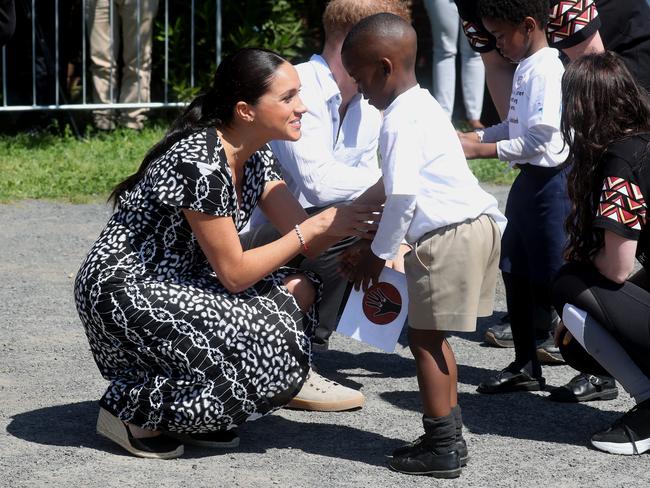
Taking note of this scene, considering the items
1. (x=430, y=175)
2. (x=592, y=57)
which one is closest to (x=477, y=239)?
(x=430, y=175)

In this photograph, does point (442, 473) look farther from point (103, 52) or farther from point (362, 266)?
point (103, 52)

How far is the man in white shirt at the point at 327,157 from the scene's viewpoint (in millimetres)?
4367

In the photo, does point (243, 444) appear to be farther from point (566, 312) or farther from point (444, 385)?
point (566, 312)

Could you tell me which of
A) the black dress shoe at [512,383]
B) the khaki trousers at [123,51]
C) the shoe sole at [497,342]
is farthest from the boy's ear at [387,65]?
the khaki trousers at [123,51]

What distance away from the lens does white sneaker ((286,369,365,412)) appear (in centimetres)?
419

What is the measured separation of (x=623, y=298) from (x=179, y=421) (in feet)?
4.76

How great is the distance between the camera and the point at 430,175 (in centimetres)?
349

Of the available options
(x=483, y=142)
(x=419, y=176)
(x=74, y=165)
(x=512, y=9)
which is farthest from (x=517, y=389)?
(x=74, y=165)

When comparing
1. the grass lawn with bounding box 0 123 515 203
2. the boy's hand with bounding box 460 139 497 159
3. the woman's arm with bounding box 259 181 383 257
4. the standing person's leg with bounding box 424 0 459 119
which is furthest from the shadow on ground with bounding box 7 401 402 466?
the standing person's leg with bounding box 424 0 459 119

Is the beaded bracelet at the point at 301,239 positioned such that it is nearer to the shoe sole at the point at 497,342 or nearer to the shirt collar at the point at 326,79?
the shirt collar at the point at 326,79

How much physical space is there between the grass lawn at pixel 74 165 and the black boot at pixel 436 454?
4.30m

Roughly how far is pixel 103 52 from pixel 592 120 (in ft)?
20.9

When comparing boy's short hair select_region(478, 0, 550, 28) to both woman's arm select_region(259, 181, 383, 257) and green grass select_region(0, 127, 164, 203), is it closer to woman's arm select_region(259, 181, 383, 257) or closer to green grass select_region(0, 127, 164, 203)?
woman's arm select_region(259, 181, 383, 257)

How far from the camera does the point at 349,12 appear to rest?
4387mm
